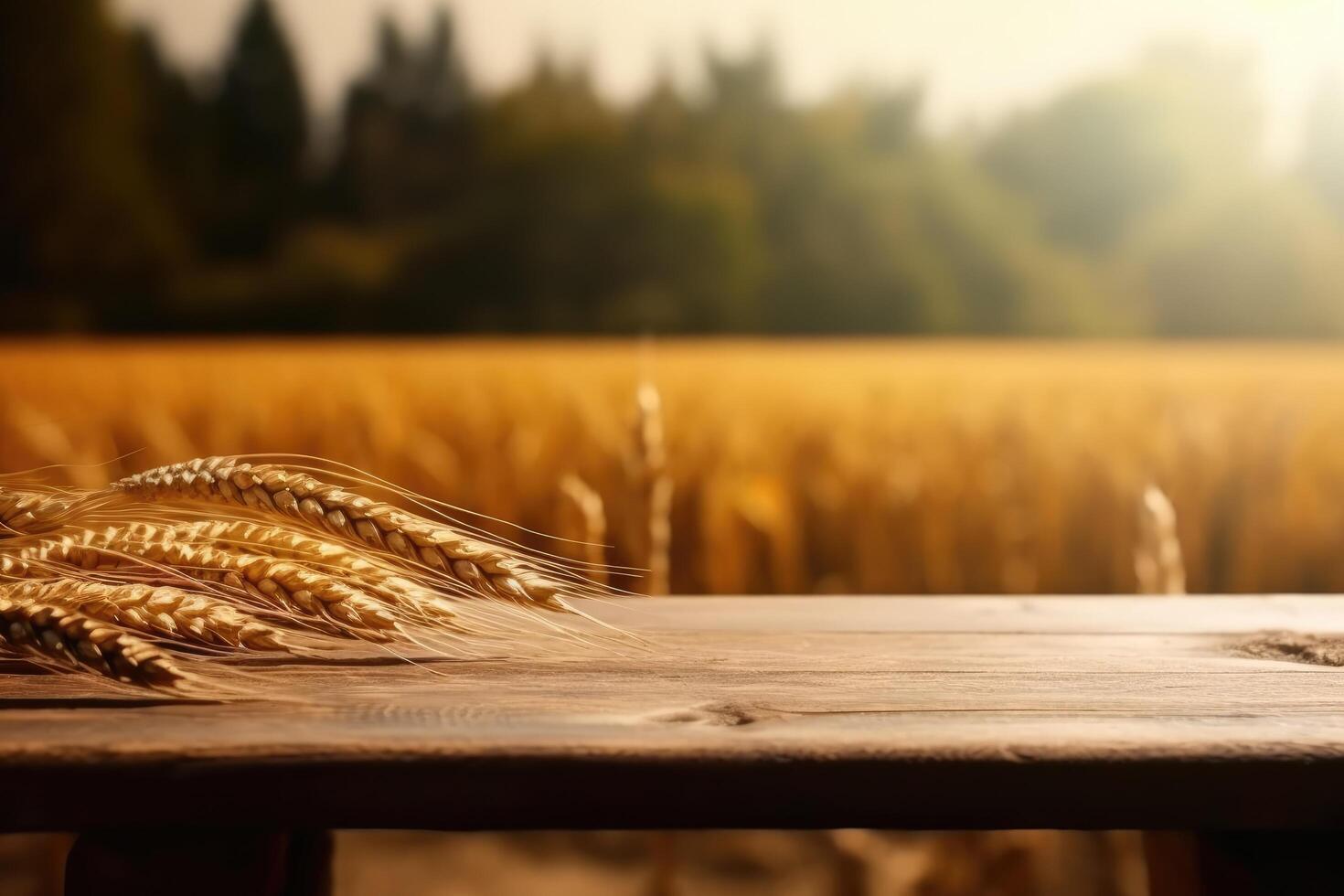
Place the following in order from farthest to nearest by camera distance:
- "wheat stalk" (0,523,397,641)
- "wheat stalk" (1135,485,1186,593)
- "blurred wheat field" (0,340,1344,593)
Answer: "blurred wheat field" (0,340,1344,593)
"wheat stalk" (1135,485,1186,593)
"wheat stalk" (0,523,397,641)

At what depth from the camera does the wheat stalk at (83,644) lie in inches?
17.4

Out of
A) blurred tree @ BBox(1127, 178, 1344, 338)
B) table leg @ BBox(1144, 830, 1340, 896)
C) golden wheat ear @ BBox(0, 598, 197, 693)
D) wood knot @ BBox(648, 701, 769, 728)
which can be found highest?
blurred tree @ BBox(1127, 178, 1344, 338)

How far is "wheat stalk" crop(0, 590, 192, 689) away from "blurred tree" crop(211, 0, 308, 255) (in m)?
6.65

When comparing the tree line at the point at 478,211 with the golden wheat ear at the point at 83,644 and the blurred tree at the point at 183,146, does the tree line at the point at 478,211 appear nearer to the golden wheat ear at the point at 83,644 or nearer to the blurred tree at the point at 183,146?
the blurred tree at the point at 183,146

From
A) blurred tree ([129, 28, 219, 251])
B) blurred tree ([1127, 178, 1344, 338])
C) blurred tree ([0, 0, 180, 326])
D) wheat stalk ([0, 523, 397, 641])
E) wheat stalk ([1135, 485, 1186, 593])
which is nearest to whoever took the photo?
wheat stalk ([0, 523, 397, 641])

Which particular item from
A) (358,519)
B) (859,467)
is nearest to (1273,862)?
(358,519)

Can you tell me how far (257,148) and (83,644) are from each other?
23.6 feet

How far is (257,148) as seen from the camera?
22.0ft

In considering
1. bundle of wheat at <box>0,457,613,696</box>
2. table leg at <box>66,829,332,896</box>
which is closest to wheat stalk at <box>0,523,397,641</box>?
bundle of wheat at <box>0,457,613,696</box>

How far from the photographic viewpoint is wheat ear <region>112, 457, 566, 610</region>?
1.58ft

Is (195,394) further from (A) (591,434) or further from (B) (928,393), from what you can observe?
(B) (928,393)

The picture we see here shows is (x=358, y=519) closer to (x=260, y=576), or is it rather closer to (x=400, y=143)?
(x=260, y=576)

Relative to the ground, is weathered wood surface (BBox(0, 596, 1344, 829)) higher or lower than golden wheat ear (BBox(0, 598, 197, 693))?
lower

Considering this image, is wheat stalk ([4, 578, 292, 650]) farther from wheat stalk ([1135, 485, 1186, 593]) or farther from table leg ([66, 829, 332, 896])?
wheat stalk ([1135, 485, 1186, 593])
